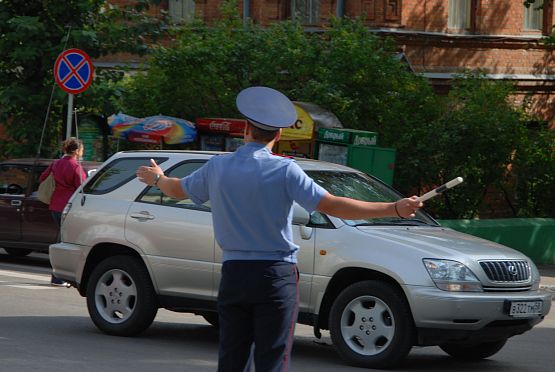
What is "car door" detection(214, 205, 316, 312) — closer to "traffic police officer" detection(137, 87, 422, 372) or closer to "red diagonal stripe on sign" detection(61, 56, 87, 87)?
"traffic police officer" detection(137, 87, 422, 372)

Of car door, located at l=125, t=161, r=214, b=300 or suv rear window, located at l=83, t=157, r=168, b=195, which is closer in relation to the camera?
car door, located at l=125, t=161, r=214, b=300

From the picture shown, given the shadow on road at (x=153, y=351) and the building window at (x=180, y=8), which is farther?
the building window at (x=180, y=8)

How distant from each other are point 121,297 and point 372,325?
239 cm

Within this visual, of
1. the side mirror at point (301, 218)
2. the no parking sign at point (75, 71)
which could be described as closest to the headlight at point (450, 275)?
the side mirror at point (301, 218)

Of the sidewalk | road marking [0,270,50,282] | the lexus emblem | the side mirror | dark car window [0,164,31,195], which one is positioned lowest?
the sidewalk

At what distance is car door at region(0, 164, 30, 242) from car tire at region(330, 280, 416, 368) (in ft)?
29.2

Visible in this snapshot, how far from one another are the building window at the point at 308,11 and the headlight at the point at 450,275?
758 inches

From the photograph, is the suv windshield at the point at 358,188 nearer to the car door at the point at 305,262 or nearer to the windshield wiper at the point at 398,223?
the windshield wiper at the point at 398,223

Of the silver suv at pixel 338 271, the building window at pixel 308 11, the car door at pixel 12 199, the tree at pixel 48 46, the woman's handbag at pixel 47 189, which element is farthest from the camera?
the building window at pixel 308 11

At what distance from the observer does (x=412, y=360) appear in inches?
400

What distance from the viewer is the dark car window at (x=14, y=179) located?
17.7 m

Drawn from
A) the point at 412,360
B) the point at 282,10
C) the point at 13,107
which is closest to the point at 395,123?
the point at 13,107

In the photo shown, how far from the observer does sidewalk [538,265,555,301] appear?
17.2 m

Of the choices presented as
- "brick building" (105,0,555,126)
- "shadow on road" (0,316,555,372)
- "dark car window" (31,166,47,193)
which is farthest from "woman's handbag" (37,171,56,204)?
"brick building" (105,0,555,126)
